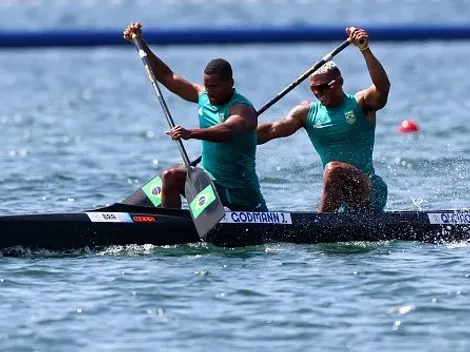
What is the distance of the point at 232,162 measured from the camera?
37.8 ft

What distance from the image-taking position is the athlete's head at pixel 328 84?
38.1 feet

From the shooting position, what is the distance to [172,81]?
1216 cm

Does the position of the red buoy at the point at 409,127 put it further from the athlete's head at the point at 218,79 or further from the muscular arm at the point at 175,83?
the athlete's head at the point at 218,79

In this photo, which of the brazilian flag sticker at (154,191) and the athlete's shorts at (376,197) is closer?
the athlete's shorts at (376,197)

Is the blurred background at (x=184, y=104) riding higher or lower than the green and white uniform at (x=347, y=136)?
higher

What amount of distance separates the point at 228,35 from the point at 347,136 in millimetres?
19697

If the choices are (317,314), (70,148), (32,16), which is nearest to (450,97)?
(70,148)

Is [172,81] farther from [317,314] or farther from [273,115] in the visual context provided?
[273,115]

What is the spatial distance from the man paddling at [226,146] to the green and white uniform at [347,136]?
2.23 ft

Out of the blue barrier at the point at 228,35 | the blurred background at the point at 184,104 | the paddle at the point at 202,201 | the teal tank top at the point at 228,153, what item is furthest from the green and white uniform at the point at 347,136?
the blue barrier at the point at 228,35

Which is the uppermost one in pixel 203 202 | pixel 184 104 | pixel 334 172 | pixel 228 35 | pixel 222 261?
pixel 228 35

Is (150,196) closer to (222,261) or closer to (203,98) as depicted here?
(203,98)

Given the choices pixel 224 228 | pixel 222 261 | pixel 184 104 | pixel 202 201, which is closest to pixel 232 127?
pixel 202 201

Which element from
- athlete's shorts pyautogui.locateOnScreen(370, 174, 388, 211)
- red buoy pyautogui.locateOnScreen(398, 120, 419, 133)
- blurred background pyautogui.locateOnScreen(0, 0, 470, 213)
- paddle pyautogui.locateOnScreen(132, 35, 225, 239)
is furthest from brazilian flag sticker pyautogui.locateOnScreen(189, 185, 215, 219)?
red buoy pyautogui.locateOnScreen(398, 120, 419, 133)
